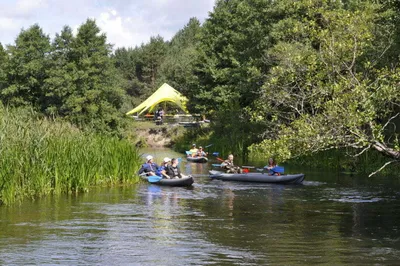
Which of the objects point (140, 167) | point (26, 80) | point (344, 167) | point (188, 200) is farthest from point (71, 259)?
point (26, 80)

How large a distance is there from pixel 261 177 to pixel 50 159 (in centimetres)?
1032

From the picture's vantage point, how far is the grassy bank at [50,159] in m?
17.8

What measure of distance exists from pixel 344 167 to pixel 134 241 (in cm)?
1886

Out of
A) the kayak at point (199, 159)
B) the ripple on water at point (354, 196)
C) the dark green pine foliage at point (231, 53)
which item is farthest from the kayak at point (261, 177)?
the dark green pine foliage at point (231, 53)

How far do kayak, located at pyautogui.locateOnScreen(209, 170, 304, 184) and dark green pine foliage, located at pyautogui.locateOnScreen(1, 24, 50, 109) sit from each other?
85.5ft

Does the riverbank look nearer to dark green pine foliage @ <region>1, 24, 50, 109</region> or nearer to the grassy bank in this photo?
dark green pine foliage @ <region>1, 24, 50, 109</region>

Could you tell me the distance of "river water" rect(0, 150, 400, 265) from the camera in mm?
12812

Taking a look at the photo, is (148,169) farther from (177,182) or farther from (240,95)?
(240,95)

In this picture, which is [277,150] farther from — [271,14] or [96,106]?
[96,106]

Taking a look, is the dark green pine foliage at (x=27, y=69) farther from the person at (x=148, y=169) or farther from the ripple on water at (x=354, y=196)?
the ripple on water at (x=354, y=196)

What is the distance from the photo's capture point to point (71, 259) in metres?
12.6

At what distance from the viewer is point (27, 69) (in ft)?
165

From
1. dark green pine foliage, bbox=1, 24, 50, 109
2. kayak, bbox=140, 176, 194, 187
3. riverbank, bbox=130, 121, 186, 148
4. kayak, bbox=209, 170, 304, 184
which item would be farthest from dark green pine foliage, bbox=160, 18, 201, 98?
kayak, bbox=140, 176, 194, 187

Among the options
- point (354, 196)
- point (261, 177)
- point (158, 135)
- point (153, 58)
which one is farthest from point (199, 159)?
point (153, 58)
